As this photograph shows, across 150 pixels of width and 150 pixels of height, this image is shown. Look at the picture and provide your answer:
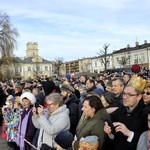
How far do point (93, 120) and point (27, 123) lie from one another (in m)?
2.57

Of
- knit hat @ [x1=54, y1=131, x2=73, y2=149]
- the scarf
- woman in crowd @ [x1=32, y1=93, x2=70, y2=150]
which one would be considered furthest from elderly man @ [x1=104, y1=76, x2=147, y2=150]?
the scarf

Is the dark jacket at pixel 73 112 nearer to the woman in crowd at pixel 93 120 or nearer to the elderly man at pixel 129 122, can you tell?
the woman in crowd at pixel 93 120

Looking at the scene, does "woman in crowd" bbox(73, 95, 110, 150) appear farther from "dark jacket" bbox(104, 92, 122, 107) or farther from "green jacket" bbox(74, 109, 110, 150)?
"dark jacket" bbox(104, 92, 122, 107)

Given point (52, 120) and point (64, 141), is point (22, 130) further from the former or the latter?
point (64, 141)

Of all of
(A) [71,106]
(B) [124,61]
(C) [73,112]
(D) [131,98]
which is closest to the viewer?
(D) [131,98]

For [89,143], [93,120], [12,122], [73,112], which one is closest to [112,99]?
[73,112]

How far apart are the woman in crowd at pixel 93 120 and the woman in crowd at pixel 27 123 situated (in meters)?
2.24

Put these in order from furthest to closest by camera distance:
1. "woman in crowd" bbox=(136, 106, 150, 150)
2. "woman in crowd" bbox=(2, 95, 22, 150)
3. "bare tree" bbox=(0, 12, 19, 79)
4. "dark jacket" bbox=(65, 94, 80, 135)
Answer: "bare tree" bbox=(0, 12, 19, 79) < "woman in crowd" bbox=(2, 95, 22, 150) < "dark jacket" bbox=(65, 94, 80, 135) < "woman in crowd" bbox=(136, 106, 150, 150)

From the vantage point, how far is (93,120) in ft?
14.5

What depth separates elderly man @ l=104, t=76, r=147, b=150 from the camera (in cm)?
402

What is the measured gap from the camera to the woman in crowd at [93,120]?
4.27 metres

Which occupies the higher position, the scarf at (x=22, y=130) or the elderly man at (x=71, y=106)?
the elderly man at (x=71, y=106)

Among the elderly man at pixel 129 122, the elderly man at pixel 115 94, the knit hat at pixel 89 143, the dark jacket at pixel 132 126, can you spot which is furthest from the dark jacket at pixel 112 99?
the knit hat at pixel 89 143

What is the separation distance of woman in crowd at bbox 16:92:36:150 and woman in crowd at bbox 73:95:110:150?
2.24 metres
